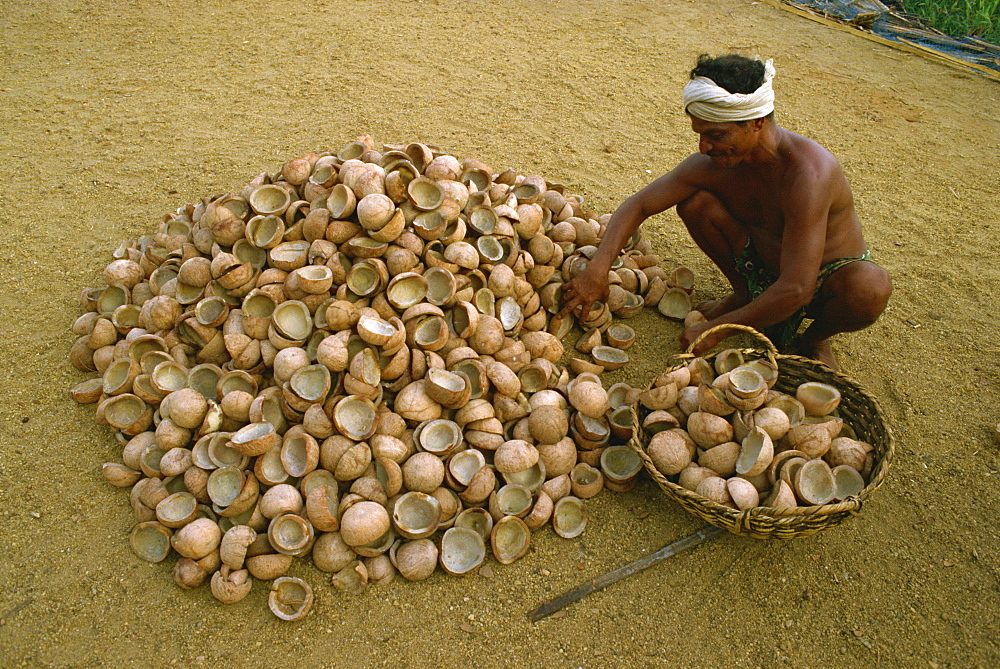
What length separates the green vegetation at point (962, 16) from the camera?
Answer: 307 inches

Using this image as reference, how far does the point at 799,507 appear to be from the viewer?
227 cm

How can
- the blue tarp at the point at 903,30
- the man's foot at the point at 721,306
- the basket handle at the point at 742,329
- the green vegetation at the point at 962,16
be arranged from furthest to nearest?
the green vegetation at the point at 962,16
the blue tarp at the point at 903,30
the man's foot at the point at 721,306
the basket handle at the point at 742,329

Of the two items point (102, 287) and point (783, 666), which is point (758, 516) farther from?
point (102, 287)

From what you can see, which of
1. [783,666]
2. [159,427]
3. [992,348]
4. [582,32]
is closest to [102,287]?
[159,427]

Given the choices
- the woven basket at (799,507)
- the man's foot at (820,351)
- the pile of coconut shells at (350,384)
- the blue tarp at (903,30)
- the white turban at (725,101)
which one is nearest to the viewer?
the woven basket at (799,507)

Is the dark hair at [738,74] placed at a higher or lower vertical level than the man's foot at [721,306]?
higher

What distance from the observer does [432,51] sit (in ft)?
22.3

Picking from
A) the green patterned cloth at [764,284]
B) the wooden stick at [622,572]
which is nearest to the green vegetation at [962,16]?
the green patterned cloth at [764,284]

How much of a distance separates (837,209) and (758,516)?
1594mm

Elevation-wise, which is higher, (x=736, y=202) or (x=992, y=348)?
(x=736, y=202)

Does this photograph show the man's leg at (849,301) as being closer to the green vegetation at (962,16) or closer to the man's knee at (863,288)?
the man's knee at (863,288)

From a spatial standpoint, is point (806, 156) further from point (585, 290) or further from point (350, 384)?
point (350, 384)

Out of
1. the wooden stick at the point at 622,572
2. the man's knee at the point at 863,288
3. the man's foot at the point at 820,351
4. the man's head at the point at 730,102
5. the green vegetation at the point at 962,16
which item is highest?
the man's head at the point at 730,102

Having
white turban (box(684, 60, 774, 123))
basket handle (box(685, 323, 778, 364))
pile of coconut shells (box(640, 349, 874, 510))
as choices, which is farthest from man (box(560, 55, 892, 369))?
pile of coconut shells (box(640, 349, 874, 510))
